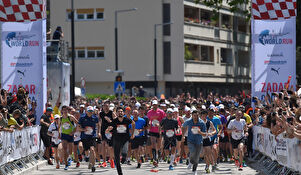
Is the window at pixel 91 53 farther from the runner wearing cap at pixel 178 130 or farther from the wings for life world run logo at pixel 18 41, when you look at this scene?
the runner wearing cap at pixel 178 130

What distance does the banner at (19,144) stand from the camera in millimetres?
16406

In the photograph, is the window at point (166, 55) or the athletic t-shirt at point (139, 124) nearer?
the athletic t-shirt at point (139, 124)

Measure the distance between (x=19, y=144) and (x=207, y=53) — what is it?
4250 centimetres

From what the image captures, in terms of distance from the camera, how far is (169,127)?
21062mm

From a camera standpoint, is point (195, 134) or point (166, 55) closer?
point (195, 134)

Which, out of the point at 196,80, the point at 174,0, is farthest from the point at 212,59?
the point at 174,0

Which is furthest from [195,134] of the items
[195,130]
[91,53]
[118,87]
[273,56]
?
[91,53]

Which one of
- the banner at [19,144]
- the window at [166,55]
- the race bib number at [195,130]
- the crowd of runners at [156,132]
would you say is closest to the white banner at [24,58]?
the crowd of runners at [156,132]

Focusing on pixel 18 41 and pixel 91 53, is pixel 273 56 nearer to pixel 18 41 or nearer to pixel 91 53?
pixel 18 41

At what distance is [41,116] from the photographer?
22375 millimetres

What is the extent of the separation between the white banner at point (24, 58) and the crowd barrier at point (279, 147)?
22.1ft

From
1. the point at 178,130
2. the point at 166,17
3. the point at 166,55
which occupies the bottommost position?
the point at 178,130

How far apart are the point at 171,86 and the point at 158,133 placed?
109 ft

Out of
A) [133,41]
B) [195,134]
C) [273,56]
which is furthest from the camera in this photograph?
[133,41]
